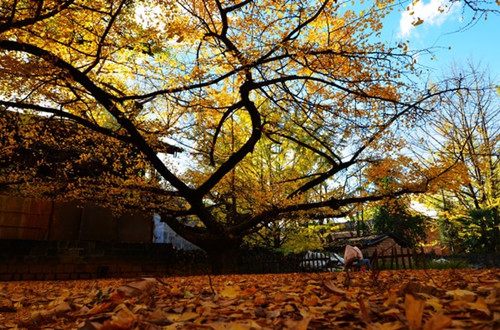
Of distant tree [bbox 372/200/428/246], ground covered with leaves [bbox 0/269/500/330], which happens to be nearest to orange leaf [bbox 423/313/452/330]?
ground covered with leaves [bbox 0/269/500/330]

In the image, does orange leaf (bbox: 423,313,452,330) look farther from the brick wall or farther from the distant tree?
the distant tree

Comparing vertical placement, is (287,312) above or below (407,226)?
below

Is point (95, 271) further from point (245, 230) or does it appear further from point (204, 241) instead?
point (245, 230)

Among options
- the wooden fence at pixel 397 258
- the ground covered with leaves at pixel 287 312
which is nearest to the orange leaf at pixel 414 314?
the ground covered with leaves at pixel 287 312

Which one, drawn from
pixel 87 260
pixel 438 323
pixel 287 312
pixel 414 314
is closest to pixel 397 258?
pixel 287 312

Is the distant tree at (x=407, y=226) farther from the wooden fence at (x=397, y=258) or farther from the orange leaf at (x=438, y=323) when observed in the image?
the orange leaf at (x=438, y=323)

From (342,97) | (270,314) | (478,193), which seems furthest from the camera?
(478,193)

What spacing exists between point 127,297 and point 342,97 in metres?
7.31

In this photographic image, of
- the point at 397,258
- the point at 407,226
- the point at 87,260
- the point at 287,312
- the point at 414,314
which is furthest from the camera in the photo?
the point at 407,226

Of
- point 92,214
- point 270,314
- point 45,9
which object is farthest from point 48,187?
point 270,314

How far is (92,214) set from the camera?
1263 centimetres

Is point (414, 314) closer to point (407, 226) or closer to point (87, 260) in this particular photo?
point (87, 260)

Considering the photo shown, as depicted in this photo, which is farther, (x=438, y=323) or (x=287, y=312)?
(x=287, y=312)

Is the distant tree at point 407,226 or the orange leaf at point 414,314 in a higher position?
the distant tree at point 407,226
